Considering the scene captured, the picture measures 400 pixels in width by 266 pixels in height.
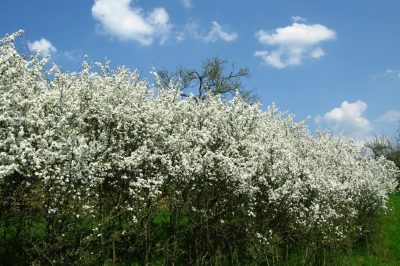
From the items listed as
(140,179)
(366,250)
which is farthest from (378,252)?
(140,179)

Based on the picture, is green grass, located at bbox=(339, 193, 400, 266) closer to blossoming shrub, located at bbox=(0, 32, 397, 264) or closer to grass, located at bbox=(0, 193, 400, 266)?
grass, located at bbox=(0, 193, 400, 266)

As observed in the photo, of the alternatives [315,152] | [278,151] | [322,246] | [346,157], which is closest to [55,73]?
[278,151]

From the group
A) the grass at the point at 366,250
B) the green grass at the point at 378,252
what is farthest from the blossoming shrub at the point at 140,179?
the green grass at the point at 378,252

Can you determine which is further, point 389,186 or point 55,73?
point 389,186

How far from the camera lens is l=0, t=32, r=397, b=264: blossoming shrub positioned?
9.83 metres

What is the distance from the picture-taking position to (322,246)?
15094mm

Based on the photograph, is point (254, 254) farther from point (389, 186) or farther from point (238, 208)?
point (389, 186)

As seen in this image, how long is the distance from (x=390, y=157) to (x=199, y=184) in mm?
51299

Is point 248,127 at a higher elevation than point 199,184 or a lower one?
higher

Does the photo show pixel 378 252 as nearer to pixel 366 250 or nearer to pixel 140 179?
pixel 366 250

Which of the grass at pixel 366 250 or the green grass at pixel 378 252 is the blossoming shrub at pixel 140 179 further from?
the green grass at pixel 378 252

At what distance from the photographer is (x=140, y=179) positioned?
11.2 meters

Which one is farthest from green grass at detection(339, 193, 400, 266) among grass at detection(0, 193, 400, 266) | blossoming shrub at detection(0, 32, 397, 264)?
blossoming shrub at detection(0, 32, 397, 264)

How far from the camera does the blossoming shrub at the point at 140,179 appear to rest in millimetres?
9828
